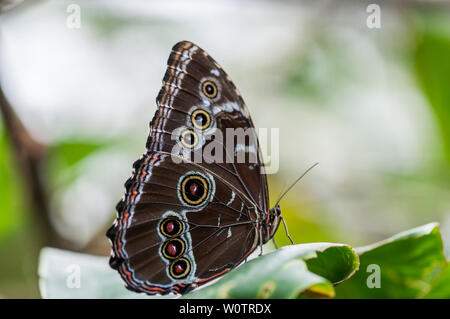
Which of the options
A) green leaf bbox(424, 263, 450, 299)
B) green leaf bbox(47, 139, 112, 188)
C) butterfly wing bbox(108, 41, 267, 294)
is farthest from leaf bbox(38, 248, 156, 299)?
green leaf bbox(47, 139, 112, 188)

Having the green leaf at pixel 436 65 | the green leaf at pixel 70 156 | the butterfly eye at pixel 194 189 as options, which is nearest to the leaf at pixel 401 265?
the butterfly eye at pixel 194 189

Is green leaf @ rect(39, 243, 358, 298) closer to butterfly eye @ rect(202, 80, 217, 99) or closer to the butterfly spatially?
the butterfly

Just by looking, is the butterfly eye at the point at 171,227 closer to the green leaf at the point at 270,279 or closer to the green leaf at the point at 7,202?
the green leaf at the point at 270,279

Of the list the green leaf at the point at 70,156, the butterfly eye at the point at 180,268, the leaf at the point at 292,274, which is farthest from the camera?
the green leaf at the point at 70,156

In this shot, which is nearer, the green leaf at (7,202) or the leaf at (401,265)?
the leaf at (401,265)

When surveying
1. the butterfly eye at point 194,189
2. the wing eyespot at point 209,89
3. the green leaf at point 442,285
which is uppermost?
the wing eyespot at point 209,89

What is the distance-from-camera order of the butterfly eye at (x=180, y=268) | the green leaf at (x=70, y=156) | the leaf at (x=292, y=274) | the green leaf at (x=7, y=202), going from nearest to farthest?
the leaf at (x=292, y=274) < the butterfly eye at (x=180, y=268) < the green leaf at (x=7, y=202) < the green leaf at (x=70, y=156)

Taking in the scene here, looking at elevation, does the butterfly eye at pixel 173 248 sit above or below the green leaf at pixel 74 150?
below
